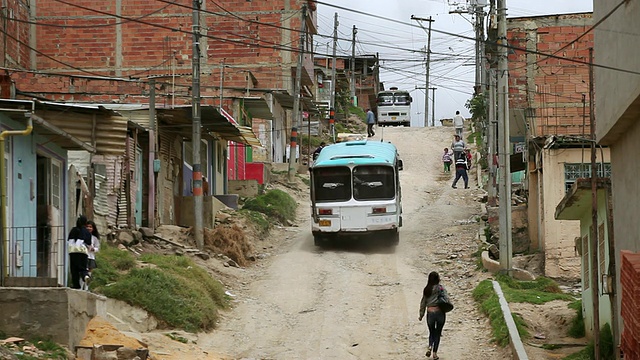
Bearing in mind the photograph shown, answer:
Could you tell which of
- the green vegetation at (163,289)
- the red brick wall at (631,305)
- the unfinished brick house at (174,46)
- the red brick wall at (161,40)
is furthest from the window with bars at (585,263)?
the red brick wall at (161,40)

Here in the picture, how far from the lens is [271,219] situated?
35.8 m

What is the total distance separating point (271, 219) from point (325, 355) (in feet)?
55.6

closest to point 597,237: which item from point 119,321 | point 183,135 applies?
point 119,321

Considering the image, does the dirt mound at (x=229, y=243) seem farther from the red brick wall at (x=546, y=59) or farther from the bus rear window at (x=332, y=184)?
the red brick wall at (x=546, y=59)

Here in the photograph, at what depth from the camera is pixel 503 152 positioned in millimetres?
27672

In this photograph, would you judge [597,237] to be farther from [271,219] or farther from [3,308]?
[271,219]

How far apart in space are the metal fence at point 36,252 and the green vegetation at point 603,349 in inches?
336

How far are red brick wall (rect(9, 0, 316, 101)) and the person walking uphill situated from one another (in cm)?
2894

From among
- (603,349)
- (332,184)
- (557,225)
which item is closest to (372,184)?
(332,184)

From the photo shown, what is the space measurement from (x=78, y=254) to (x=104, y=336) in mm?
2210

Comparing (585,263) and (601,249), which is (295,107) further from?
(601,249)

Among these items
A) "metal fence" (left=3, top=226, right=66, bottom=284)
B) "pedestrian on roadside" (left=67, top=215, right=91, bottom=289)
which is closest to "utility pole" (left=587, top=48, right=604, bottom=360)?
"metal fence" (left=3, top=226, right=66, bottom=284)

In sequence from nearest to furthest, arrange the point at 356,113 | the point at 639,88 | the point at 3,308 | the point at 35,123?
the point at 639,88
the point at 3,308
the point at 35,123
the point at 356,113

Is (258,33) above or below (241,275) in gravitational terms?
above
